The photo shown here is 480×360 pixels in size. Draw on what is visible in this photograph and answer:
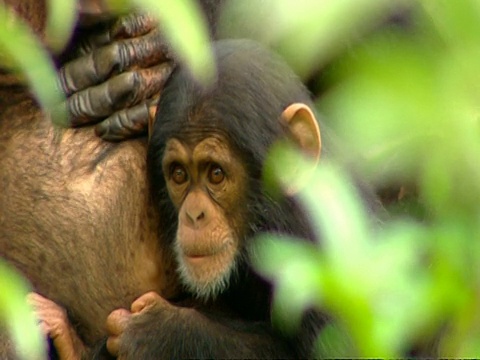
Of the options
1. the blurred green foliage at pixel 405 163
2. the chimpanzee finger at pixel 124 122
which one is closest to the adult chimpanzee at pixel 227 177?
the chimpanzee finger at pixel 124 122

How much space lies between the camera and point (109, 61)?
3965mm

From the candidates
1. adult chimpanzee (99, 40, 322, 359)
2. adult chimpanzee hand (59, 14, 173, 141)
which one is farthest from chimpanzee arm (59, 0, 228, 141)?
adult chimpanzee (99, 40, 322, 359)

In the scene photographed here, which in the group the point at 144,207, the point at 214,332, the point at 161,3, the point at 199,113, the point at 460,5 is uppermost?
the point at 161,3

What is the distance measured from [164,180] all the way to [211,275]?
1.39 ft

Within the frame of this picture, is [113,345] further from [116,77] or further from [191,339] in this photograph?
[116,77]

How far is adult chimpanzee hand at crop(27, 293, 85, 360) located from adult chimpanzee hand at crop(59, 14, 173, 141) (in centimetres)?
59

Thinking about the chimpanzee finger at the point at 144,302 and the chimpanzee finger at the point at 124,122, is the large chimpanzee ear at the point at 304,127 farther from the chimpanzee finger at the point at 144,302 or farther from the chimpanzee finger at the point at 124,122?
the chimpanzee finger at the point at 144,302

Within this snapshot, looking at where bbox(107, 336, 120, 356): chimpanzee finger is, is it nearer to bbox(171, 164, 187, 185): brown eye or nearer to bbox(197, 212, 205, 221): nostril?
bbox(197, 212, 205, 221): nostril

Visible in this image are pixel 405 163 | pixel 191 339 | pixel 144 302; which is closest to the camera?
pixel 405 163

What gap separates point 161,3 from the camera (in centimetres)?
196

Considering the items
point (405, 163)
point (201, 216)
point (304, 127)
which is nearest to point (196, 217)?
point (201, 216)

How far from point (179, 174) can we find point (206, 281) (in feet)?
1.18

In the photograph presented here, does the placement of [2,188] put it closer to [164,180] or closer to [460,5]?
[164,180]

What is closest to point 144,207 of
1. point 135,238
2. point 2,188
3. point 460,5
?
point 135,238
